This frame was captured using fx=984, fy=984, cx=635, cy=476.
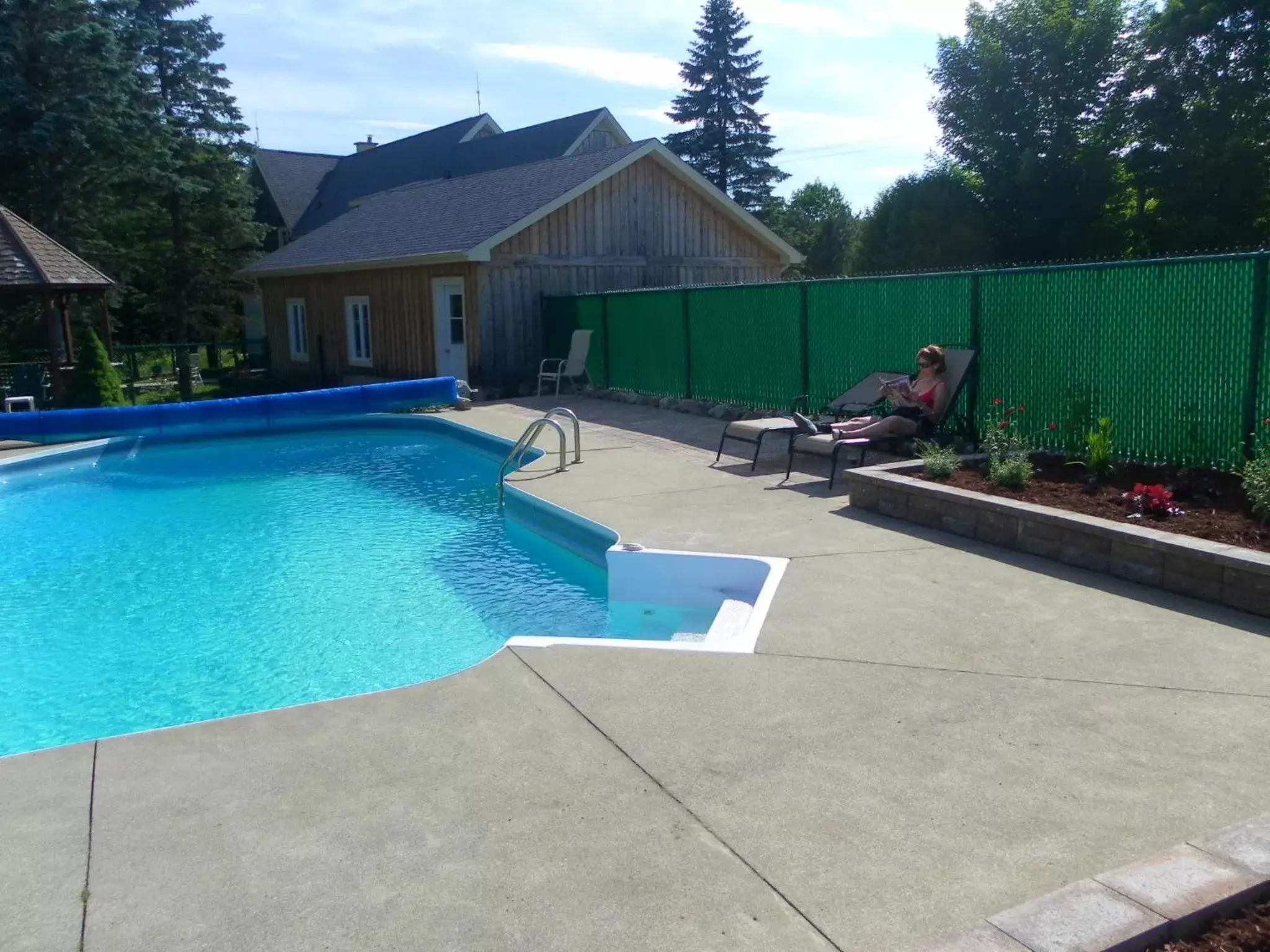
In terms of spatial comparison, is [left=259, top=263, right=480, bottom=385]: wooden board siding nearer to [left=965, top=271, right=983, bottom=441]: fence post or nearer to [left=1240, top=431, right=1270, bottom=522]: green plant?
[left=965, top=271, right=983, bottom=441]: fence post

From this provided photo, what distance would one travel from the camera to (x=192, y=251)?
2900 centimetres

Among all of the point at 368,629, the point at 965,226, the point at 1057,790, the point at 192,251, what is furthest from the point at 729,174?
the point at 1057,790

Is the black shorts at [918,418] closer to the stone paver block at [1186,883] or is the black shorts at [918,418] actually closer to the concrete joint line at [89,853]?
the stone paver block at [1186,883]

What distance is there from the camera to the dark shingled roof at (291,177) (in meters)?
36.8

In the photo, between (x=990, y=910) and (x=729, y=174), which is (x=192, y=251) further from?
(x=990, y=910)

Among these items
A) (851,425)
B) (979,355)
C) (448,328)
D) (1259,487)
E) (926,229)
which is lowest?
(1259,487)

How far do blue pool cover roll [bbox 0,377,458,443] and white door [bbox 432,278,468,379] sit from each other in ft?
7.90

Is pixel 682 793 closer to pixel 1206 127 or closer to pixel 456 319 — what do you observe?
pixel 456 319

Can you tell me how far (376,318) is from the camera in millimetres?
20609

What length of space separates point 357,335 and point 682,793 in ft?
65.2

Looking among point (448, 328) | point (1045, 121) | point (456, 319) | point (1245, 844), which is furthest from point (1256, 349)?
point (1045, 121)

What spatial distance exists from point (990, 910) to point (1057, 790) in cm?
79

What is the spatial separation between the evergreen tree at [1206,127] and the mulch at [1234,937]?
2969 centimetres

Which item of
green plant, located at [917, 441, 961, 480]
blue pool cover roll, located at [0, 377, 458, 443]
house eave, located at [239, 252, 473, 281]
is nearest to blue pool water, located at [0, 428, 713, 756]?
green plant, located at [917, 441, 961, 480]
